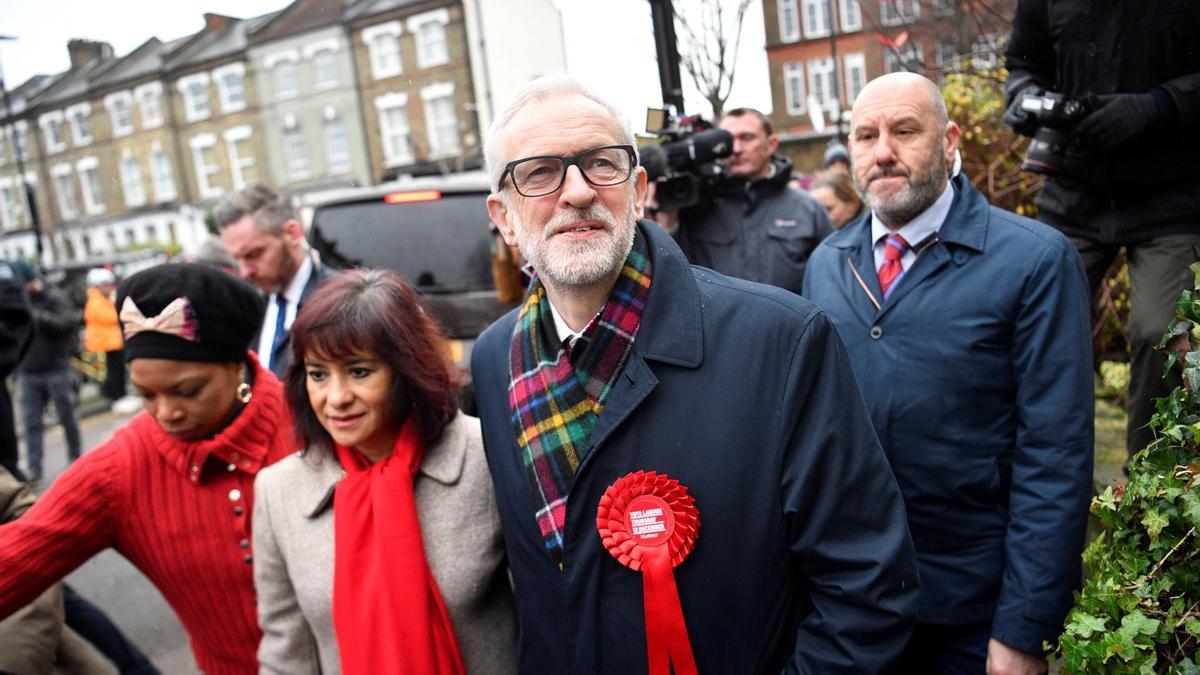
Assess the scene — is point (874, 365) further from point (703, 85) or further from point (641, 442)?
point (703, 85)

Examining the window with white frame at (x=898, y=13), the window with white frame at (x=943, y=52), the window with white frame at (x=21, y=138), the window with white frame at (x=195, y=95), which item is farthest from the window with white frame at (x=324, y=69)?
the window with white frame at (x=898, y=13)

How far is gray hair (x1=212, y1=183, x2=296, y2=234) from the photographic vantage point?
402 cm

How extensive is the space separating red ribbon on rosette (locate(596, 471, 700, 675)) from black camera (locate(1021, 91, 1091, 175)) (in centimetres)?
179

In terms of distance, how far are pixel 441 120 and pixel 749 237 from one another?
25.1m

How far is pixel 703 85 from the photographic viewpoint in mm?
8961

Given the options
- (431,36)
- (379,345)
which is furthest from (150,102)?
(379,345)

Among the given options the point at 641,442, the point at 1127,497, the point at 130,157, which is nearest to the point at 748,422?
the point at 641,442

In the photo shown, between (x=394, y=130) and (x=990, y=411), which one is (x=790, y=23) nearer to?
(x=394, y=130)

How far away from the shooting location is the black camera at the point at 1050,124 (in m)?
2.54

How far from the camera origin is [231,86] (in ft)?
75.5

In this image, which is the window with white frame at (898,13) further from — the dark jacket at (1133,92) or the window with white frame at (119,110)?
the window with white frame at (119,110)

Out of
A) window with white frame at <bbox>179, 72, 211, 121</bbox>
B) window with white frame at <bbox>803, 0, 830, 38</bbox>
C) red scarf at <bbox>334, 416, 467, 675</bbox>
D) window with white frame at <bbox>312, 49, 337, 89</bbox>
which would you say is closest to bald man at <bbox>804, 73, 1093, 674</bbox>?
red scarf at <bbox>334, 416, 467, 675</bbox>

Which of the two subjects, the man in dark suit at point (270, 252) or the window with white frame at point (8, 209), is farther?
the window with white frame at point (8, 209)

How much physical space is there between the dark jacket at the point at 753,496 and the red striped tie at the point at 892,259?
820 mm
